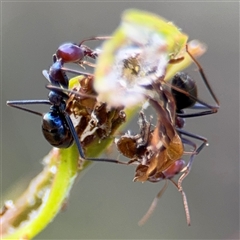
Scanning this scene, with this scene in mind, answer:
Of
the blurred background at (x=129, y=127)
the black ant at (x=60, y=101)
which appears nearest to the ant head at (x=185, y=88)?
the black ant at (x=60, y=101)

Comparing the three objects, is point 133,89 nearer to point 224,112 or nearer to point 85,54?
point 85,54

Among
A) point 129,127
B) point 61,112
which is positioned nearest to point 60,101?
point 61,112

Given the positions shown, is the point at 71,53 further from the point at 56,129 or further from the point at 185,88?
the point at 185,88

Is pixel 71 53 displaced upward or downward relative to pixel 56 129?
upward

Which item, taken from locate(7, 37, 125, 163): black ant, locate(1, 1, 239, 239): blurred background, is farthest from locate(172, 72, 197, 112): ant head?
locate(1, 1, 239, 239): blurred background

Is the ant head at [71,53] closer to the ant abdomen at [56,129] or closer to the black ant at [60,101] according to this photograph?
the black ant at [60,101]

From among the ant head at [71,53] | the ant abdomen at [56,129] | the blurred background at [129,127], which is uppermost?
the ant head at [71,53]

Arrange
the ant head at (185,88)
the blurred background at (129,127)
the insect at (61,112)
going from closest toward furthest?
the insect at (61,112)
the ant head at (185,88)
the blurred background at (129,127)

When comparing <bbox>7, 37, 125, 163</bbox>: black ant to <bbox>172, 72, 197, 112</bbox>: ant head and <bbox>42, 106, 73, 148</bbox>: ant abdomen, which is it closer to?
<bbox>42, 106, 73, 148</bbox>: ant abdomen

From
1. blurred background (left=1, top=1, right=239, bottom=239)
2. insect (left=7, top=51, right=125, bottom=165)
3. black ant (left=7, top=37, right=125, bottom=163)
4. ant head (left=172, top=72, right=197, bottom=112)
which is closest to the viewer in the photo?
insect (left=7, top=51, right=125, bottom=165)

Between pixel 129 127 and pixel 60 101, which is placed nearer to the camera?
pixel 60 101
